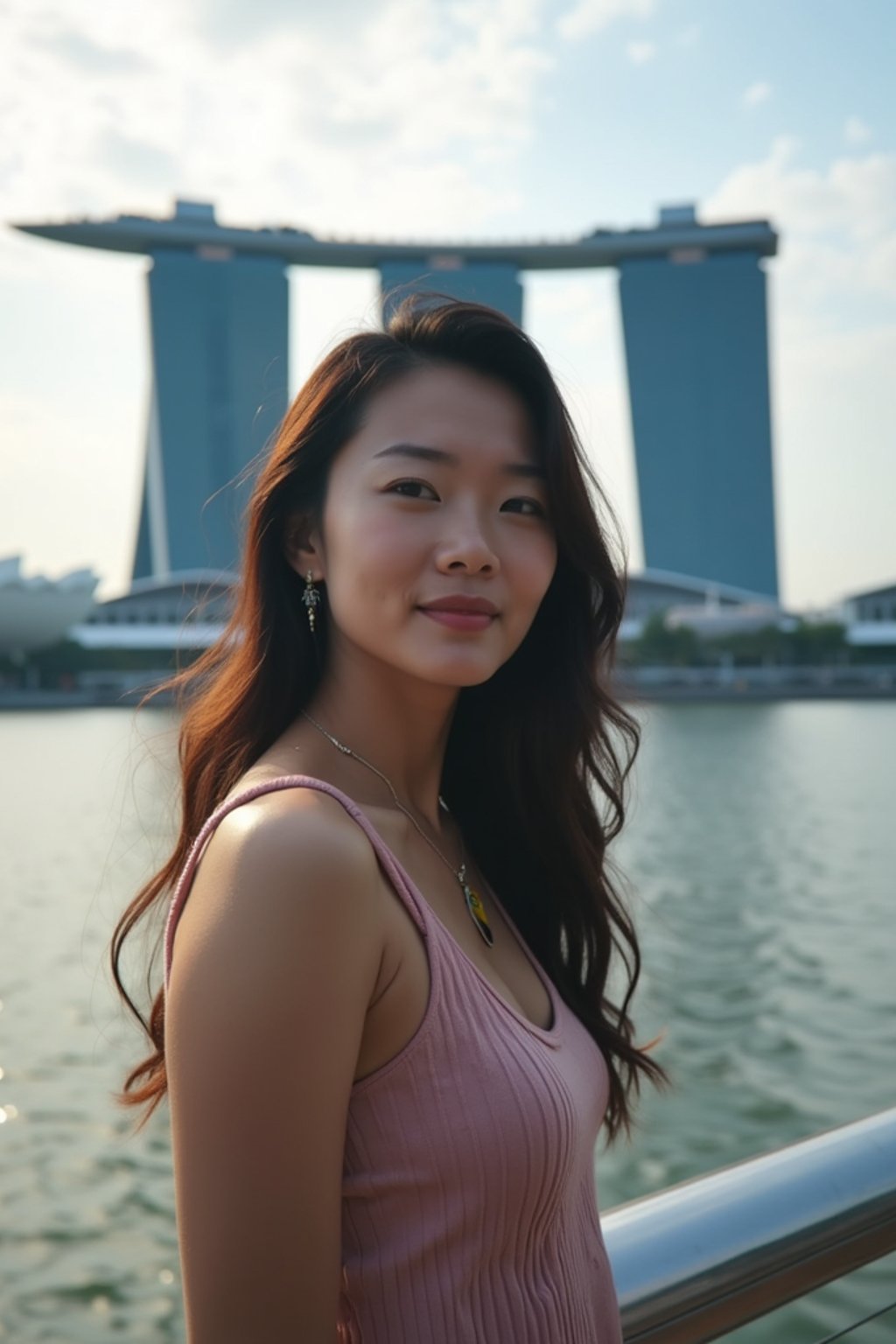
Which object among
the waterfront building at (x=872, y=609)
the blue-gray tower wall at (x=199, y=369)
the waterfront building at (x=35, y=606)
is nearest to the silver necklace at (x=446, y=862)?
the waterfront building at (x=35, y=606)

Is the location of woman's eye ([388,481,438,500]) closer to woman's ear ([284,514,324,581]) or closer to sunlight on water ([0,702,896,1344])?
woman's ear ([284,514,324,581])

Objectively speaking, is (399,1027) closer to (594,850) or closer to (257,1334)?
(257,1334)

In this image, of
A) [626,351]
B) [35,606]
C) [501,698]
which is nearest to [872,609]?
[626,351]

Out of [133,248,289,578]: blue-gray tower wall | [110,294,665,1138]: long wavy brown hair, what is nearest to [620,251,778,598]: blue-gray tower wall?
[133,248,289,578]: blue-gray tower wall

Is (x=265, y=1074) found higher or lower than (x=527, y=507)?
lower

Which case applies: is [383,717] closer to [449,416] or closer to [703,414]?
[449,416]

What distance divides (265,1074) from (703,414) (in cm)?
4564

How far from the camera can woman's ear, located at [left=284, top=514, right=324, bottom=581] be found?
2.39 ft

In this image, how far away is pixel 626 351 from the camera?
4547 centimetres

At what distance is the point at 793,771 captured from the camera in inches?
439

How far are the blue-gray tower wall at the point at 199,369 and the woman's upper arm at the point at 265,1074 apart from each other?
4204 centimetres

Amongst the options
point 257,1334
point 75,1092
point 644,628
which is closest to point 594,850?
point 257,1334

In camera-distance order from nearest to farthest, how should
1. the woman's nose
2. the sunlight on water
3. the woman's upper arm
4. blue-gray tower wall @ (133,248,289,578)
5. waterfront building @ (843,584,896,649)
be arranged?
the woman's upper arm → the woman's nose → the sunlight on water → waterfront building @ (843,584,896,649) → blue-gray tower wall @ (133,248,289,578)

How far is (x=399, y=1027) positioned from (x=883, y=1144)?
0.24 meters
